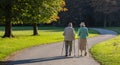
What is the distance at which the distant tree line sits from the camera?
93.2 meters

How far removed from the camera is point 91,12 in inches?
3841

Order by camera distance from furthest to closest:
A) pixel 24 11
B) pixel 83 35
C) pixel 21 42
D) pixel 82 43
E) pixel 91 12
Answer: pixel 91 12 → pixel 24 11 → pixel 21 42 → pixel 82 43 → pixel 83 35

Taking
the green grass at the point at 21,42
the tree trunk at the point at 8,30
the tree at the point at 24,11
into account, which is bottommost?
the green grass at the point at 21,42

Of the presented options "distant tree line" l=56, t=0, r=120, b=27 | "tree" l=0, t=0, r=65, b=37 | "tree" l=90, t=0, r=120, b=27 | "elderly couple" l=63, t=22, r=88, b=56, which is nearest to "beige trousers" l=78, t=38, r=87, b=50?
"elderly couple" l=63, t=22, r=88, b=56

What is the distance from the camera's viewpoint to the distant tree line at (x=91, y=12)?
93.2 meters

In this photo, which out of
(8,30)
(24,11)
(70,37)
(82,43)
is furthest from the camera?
(8,30)

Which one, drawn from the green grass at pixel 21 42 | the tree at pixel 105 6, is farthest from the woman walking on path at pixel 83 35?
the tree at pixel 105 6

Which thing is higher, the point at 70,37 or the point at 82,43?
the point at 70,37

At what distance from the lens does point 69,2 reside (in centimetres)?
9594

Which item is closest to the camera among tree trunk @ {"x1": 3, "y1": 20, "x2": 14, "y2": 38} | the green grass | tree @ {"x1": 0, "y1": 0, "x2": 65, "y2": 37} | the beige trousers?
the beige trousers

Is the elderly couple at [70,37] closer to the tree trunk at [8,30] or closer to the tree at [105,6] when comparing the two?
the tree trunk at [8,30]

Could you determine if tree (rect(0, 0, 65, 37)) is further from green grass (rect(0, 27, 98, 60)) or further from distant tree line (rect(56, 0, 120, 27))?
distant tree line (rect(56, 0, 120, 27))

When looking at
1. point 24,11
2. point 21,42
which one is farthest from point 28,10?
point 21,42

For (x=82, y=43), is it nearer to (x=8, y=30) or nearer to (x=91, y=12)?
(x=8, y=30)
